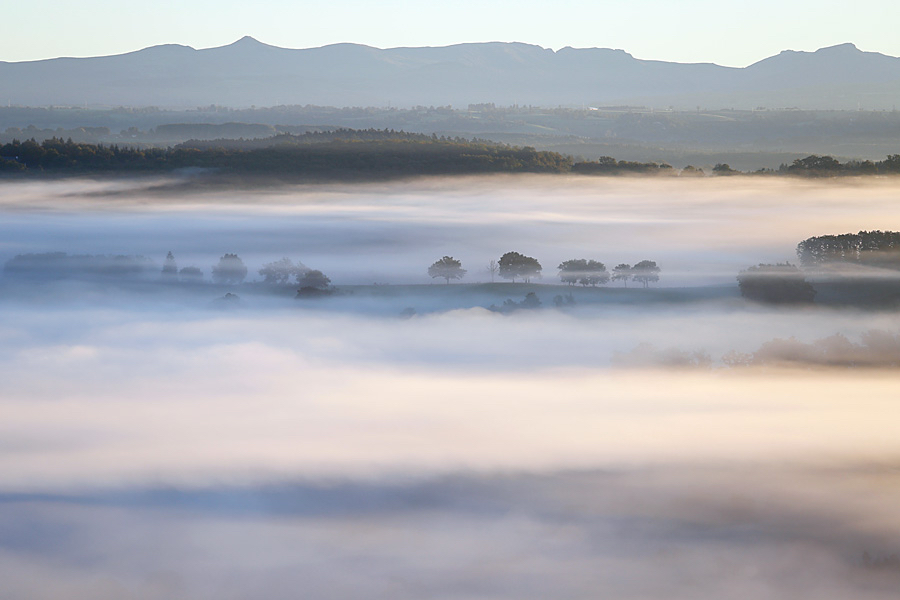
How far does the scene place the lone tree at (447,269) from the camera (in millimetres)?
92375

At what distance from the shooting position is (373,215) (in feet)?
458

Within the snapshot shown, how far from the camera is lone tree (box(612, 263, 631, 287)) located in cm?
9016

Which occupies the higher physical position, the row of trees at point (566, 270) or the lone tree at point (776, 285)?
the lone tree at point (776, 285)

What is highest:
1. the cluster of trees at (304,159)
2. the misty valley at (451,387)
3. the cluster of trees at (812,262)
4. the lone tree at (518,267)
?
the cluster of trees at (304,159)

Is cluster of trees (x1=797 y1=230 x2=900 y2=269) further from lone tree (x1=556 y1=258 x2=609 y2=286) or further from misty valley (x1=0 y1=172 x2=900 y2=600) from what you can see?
lone tree (x1=556 y1=258 x2=609 y2=286)

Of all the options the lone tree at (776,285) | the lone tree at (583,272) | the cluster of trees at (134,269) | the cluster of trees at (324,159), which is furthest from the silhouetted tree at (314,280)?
the lone tree at (776,285)

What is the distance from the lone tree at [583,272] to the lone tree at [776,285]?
41.2ft

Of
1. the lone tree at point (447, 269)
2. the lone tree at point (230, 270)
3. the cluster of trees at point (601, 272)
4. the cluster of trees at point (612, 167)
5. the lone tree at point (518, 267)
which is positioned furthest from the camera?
the cluster of trees at point (612, 167)

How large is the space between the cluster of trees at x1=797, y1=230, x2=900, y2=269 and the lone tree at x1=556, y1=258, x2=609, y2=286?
17.4 m

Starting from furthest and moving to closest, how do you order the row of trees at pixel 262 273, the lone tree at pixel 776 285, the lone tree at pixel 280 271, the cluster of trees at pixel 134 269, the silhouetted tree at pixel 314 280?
the cluster of trees at pixel 134 269, the lone tree at pixel 280 271, the row of trees at pixel 262 273, the silhouetted tree at pixel 314 280, the lone tree at pixel 776 285

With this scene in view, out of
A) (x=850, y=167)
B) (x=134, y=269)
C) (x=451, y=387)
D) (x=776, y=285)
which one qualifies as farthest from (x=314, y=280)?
(x=850, y=167)

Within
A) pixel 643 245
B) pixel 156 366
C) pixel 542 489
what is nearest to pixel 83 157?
pixel 156 366

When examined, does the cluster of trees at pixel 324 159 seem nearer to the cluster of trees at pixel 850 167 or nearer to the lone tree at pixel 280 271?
the cluster of trees at pixel 850 167

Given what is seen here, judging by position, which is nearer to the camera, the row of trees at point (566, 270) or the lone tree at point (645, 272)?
the row of trees at point (566, 270)
